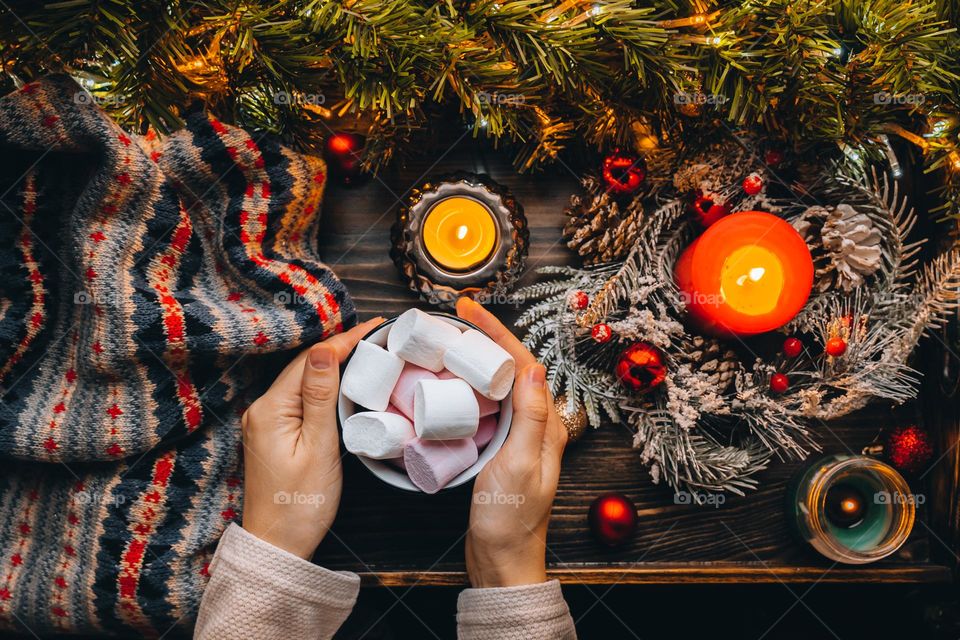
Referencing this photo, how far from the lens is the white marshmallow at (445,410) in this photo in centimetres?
75

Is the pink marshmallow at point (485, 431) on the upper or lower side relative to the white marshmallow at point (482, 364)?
lower

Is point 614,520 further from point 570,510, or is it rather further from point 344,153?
point 344,153

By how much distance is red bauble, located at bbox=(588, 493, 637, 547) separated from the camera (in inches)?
36.6

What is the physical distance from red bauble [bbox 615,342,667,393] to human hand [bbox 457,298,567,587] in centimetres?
12

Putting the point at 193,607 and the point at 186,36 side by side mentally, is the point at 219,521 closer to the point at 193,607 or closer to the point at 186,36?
the point at 193,607

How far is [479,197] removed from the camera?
36.5 inches

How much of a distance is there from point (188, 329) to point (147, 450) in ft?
0.61

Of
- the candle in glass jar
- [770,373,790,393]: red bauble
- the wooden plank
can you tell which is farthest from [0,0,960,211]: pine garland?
the wooden plank

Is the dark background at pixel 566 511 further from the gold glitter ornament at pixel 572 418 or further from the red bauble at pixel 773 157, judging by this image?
the red bauble at pixel 773 157

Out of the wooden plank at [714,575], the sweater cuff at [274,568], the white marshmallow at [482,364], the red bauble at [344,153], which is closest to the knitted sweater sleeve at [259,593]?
the sweater cuff at [274,568]

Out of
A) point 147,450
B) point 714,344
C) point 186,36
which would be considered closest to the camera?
point 186,36

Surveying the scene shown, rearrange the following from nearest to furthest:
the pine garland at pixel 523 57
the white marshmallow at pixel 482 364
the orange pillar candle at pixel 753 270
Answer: the pine garland at pixel 523 57
the white marshmallow at pixel 482 364
the orange pillar candle at pixel 753 270

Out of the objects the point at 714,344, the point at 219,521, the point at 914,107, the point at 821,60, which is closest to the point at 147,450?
the point at 219,521

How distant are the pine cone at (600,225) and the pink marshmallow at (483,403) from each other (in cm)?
29
